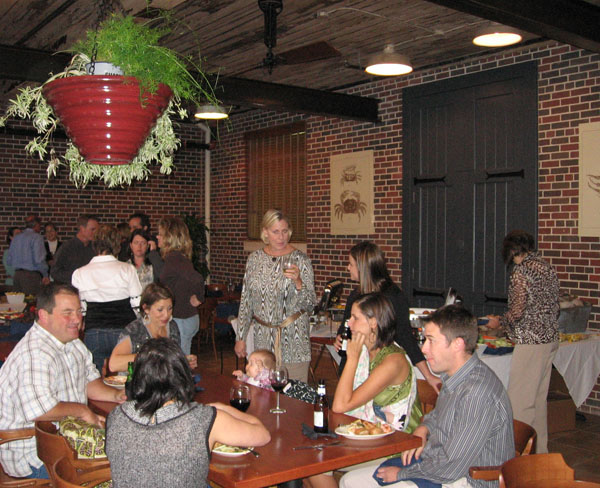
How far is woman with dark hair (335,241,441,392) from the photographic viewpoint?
397cm

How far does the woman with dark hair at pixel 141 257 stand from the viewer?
19.9 ft

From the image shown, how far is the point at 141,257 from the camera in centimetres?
616

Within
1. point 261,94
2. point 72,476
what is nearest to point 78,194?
point 261,94

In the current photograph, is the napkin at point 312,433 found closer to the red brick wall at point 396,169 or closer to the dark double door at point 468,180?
the red brick wall at point 396,169

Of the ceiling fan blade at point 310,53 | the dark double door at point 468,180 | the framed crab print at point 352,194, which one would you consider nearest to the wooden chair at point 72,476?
the ceiling fan blade at point 310,53

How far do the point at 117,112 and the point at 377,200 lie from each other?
659cm

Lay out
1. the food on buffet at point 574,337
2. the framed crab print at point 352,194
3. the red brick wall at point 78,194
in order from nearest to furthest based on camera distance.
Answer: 1. the food on buffet at point 574,337
2. the framed crab print at point 352,194
3. the red brick wall at point 78,194

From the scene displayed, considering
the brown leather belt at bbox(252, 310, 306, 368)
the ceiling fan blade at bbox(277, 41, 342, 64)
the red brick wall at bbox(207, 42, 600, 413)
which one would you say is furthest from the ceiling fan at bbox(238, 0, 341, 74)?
the brown leather belt at bbox(252, 310, 306, 368)

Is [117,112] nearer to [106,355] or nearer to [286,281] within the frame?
[286,281]

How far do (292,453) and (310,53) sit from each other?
5074mm

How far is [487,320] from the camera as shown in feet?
20.2

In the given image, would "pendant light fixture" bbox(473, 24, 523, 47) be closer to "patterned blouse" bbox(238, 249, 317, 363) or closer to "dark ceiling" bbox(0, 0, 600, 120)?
"dark ceiling" bbox(0, 0, 600, 120)

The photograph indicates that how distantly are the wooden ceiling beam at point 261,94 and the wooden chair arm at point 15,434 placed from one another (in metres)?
3.73

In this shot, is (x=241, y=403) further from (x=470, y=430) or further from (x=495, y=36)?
(x=495, y=36)
